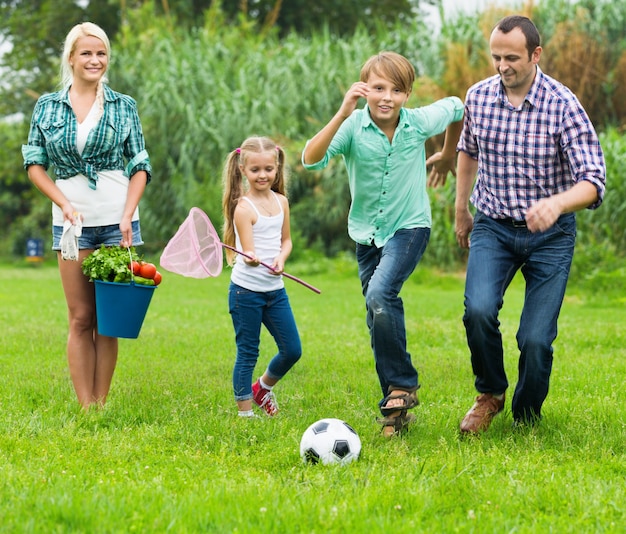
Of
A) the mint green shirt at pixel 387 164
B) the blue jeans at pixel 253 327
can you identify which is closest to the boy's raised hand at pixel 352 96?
the mint green shirt at pixel 387 164

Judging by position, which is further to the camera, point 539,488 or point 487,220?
point 487,220

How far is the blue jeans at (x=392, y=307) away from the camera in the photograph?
4848mm

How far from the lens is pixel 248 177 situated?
18.4ft

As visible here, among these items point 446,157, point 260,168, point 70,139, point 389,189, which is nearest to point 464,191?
point 446,157

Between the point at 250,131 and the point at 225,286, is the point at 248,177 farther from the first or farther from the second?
the point at 250,131

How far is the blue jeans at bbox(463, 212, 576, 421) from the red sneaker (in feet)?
4.55

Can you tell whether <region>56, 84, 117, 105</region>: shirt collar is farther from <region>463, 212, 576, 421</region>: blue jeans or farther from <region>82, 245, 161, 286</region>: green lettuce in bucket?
<region>463, 212, 576, 421</region>: blue jeans

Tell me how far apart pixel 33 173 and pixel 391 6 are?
99.5 ft

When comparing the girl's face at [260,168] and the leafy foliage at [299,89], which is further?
the leafy foliage at [299,89]

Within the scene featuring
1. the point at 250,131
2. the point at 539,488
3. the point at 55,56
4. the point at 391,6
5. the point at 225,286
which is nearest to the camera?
the point at 539,488

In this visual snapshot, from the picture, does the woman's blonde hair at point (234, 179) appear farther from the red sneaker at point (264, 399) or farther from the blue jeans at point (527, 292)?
the blue jeans at point (527, 292)

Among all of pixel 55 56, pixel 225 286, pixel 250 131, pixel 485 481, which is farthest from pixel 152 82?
pixel 485 481

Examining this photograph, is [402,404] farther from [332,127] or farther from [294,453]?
[332,127]

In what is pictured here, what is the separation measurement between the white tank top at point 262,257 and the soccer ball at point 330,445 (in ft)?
4.44
